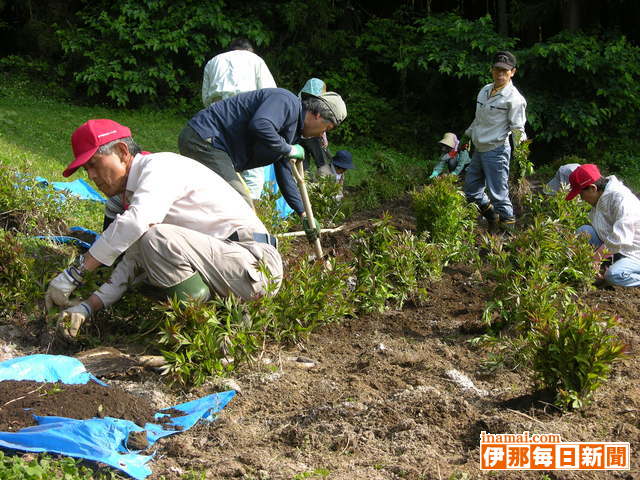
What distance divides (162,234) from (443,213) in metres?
2.99

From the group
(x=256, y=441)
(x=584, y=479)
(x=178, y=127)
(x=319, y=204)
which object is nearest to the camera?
(x=584, y=479)

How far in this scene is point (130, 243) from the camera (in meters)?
3.59

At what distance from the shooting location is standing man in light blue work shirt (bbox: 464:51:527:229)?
6699mm

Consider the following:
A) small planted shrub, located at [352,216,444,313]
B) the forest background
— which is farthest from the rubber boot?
the forest background

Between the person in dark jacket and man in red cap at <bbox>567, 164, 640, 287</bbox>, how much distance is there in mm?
2000

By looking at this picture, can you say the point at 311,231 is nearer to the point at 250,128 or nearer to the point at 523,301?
the point at 250,128

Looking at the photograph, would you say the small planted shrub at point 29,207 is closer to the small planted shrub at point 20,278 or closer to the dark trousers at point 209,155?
the small planted shrub at point 20,278

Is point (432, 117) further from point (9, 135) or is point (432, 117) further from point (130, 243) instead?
point (130, 243)

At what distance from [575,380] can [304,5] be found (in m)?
11.6

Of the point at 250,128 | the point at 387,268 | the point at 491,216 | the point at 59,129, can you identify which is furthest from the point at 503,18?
the point at 250,128

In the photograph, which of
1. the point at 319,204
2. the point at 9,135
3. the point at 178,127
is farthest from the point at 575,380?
the point at 178,127

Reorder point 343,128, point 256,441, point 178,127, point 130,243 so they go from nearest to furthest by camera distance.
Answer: point 256,441 < point 130,243 < point 178,127 < point 343,128

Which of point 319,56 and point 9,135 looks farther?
point 319,56

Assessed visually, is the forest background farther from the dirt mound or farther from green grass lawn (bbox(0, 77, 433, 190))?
the dirt mound
